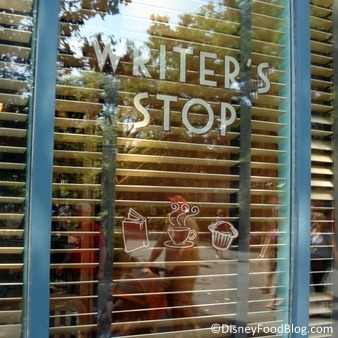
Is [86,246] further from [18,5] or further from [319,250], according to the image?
[319,250]

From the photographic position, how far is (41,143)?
2176 millimetres

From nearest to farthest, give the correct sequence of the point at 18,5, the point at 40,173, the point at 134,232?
the point at 40,173, the point at 18,5, the point at 134,232

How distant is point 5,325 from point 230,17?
2.02 m

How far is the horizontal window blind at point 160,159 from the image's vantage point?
7.91 ft

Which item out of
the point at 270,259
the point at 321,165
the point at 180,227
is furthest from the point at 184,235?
the point at 321,165

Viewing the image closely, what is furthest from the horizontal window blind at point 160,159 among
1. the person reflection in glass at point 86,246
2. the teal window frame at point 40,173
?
the teal window frame at point 40,173

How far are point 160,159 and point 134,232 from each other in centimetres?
44

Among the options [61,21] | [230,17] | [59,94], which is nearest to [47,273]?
[59,94]

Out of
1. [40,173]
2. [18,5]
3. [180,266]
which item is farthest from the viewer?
[180,266]

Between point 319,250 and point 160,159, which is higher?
point 160,159

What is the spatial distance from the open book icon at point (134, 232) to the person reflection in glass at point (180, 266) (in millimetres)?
93

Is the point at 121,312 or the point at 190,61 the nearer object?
the point at 121,312

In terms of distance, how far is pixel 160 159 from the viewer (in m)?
2.75

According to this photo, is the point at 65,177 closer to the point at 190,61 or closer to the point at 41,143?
the point at 41,143
